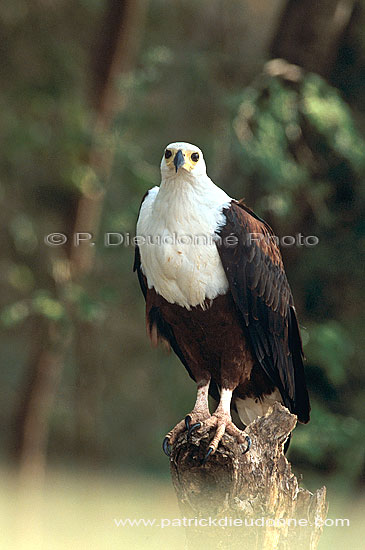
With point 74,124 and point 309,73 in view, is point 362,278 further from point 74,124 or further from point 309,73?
point 74,124

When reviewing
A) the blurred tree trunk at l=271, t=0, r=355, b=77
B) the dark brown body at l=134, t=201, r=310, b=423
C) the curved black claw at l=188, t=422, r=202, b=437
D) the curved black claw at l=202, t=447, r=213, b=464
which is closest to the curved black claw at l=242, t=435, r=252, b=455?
the curved black claw at l=202, t=447, r=213, b=464

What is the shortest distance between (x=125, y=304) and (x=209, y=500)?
21.0 ft

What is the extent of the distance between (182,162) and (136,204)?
403cm

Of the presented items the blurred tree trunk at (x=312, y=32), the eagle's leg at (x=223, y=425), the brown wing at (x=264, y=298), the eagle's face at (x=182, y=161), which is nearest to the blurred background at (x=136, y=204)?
the blurred tree trunk at (x=312, y=32)

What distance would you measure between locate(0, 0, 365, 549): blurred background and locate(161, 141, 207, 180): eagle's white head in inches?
96.0

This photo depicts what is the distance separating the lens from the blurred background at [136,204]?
661 centimetres

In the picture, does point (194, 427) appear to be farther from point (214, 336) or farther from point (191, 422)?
point (214, 336)

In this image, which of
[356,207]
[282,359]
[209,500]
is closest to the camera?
[209,500]

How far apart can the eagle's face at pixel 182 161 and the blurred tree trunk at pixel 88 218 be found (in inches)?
165

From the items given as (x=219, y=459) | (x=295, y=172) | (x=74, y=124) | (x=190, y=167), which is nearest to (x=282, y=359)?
(x=219, y=459)

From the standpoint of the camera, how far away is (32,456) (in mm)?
9414

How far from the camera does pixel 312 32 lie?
6613 mm

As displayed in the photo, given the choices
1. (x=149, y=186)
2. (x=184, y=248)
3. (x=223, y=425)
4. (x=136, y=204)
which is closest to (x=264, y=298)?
(x=184, y=248)

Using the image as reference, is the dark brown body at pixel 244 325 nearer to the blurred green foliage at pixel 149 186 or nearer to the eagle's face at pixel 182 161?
the eagle's face at pixel 182 161
